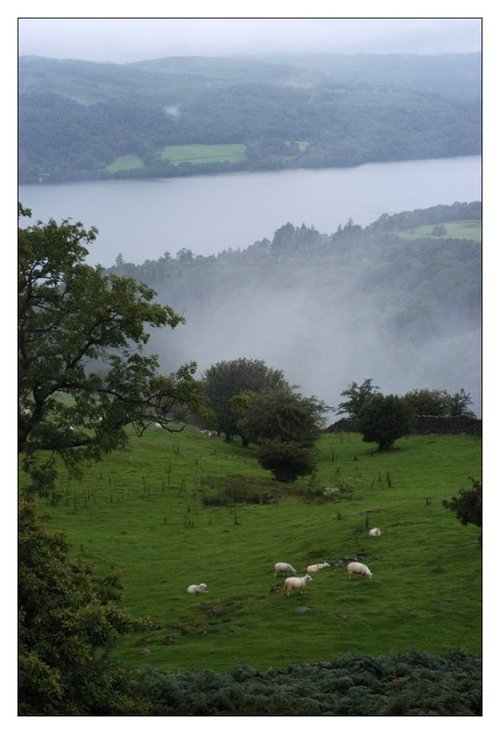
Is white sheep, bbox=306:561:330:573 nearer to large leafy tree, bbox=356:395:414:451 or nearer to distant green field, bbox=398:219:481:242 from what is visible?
large leafy tree, bbox=356:395:414:451

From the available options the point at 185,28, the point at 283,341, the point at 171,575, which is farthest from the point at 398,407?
the point at 283,341

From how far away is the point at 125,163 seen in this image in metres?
46.8

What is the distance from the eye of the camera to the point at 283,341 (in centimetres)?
9238

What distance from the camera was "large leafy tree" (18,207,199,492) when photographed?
17.2 metres

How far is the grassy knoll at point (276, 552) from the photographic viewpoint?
15.5 meters

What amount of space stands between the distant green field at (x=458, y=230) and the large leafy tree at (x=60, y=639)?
6615 centimetres

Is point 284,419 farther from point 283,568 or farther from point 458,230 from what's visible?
point 458,230

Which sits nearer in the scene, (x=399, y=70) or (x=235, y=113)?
(x=399, y=70)

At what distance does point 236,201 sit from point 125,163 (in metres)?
27.9

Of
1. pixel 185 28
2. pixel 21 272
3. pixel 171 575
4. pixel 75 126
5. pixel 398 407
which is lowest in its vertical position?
pixel 171 575

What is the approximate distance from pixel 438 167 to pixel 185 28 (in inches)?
1927

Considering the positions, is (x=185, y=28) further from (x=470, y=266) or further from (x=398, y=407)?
(x=470, y=266)

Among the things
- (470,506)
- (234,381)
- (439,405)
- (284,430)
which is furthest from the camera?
(234,381)

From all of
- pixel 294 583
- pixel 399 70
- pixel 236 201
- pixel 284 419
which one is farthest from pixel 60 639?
pixel 236 201
